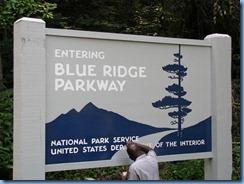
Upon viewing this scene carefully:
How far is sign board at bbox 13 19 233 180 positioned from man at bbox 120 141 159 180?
5.8 inches

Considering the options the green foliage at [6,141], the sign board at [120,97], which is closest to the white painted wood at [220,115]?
the sign board at [120,97]

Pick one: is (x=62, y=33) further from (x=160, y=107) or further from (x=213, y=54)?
(x=213, y=54)

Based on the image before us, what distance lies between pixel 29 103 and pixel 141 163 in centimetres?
130

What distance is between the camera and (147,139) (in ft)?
15.6

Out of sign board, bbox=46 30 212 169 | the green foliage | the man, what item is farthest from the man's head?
the green foliage

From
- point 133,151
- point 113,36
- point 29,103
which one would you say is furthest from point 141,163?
point 113,36

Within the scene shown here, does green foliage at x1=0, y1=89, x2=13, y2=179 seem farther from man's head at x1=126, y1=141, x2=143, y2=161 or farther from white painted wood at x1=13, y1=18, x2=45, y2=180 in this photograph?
man's head at x1=126, y1=141, x2=143, y2=161

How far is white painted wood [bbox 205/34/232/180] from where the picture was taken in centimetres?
524

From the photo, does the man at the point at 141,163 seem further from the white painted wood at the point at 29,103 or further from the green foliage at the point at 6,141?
the green foliage at the point at 6,141

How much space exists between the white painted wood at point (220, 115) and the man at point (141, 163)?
1057 mm

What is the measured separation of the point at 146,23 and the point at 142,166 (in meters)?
6.90

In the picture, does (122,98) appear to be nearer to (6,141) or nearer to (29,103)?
(29,103)

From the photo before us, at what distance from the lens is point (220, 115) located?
5277 millimetres

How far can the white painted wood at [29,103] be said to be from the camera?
4098mm
